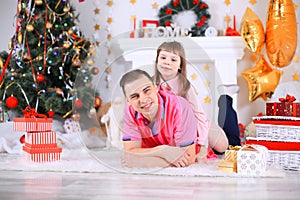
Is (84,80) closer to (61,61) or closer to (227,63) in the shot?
(61,61)

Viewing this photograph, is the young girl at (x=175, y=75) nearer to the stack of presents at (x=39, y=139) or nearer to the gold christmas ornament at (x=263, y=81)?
the stack of presents at (x=39, y=139)

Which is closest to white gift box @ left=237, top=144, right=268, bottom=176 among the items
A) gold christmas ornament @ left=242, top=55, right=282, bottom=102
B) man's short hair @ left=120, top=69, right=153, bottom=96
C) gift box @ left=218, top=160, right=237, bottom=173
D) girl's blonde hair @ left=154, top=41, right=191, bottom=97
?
gift box @ left=218, top=160, right=237, bottom=173

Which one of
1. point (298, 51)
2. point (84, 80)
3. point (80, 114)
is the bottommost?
point (80, 114)

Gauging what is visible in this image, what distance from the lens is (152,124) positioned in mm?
2096

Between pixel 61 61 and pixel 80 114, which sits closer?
pixel 80 114

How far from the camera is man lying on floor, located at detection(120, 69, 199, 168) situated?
2068 millimetres

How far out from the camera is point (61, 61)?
3467 mm

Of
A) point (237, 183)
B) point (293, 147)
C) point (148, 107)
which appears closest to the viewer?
point (237, 183)

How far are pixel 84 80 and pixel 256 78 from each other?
1463 millimetres

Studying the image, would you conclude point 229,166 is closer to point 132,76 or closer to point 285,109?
point 285,109

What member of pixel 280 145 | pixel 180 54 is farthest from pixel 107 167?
pixel 280 145

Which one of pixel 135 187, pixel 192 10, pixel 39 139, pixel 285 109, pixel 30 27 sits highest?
pixel 192 10

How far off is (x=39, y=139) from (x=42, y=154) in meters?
0.08

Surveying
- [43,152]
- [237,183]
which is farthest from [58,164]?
[237,183]
